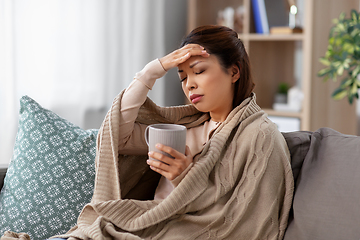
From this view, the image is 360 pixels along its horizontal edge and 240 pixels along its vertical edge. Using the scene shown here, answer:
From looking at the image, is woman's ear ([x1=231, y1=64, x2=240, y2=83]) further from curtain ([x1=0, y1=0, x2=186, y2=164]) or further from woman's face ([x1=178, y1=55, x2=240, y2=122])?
curtain ([x1=0, y1=0, x2=186, y2=164])

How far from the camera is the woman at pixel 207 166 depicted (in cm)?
120

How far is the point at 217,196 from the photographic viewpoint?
122 cm

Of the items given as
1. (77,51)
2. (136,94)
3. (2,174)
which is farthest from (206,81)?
(77,51)

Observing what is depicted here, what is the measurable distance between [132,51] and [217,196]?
1891 millimetres

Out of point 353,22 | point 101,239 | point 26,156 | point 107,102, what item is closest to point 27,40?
point 107,102

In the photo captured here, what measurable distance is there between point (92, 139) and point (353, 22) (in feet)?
5.06

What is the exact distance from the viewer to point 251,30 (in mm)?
3125

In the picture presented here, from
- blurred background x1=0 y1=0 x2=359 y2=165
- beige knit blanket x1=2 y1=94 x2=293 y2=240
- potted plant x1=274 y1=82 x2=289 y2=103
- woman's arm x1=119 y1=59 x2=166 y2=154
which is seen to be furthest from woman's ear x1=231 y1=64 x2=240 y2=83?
potted plant x1=274 y1=82 x2=289 y2=103

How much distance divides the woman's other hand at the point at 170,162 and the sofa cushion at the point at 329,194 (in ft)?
1.19

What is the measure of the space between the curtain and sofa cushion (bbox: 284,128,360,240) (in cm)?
161

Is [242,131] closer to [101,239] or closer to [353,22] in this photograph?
[101,239]

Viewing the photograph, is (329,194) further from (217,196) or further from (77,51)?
(77,51)

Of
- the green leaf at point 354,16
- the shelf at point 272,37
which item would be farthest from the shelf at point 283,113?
the green leaf at point 354,16

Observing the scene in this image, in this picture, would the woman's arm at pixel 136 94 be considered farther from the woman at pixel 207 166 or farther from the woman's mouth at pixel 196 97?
the woman's mouth at pixel 196 97
